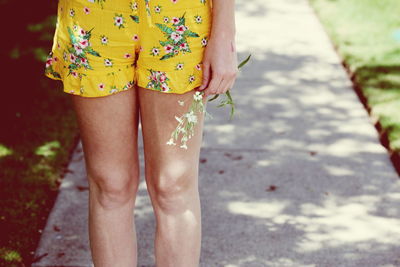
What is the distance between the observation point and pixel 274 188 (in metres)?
3.56

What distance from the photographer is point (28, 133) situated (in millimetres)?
4148

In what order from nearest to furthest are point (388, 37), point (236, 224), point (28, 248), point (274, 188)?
point (28, 248), point (236, 224), point (274, 188), point (388, 37)

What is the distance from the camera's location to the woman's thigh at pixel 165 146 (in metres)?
2.00

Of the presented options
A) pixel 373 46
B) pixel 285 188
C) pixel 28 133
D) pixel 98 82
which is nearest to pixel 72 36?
pixel 98 82

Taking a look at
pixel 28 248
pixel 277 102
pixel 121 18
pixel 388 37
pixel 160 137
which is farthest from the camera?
pixel 388 37

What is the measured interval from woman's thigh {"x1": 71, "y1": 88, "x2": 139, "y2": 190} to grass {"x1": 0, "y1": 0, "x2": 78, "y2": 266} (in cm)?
99

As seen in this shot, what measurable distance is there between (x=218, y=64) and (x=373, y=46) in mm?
4048

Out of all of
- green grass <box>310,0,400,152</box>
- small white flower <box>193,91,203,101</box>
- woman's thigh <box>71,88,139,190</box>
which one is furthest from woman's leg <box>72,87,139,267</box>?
green grass <box>310,0,400,152</box>

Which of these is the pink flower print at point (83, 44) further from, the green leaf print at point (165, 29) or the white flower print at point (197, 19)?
the white flower print at point (197, 19)

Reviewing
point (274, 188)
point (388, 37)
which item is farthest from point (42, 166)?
point (388, 37)

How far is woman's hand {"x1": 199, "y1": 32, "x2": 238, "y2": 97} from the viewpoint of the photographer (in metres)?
1.93

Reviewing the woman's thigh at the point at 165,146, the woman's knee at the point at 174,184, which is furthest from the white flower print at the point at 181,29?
the woman's knee at the point at 174,184

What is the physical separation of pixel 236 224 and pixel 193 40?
1.51 meters

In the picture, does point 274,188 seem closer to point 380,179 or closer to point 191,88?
point 380,179
